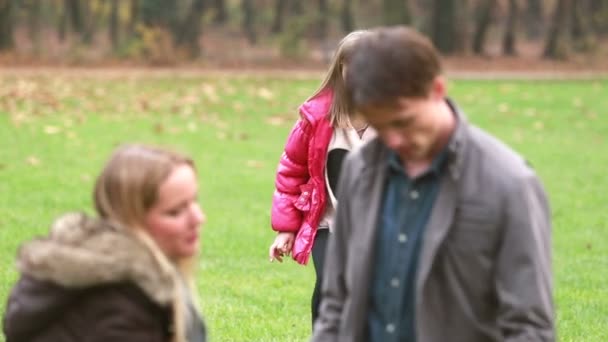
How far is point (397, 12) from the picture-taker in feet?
117

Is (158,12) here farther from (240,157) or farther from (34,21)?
(240,157)

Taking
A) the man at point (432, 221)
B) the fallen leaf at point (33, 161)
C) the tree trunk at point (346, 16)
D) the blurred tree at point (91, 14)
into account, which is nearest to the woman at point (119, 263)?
the man at point (432, 221)

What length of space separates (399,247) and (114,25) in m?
35.9

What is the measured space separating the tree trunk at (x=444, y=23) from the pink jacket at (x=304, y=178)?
30.9 meters

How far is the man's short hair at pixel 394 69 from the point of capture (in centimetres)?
324

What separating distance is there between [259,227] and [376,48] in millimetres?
8027

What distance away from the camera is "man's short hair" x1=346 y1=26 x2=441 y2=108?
3.24 metres

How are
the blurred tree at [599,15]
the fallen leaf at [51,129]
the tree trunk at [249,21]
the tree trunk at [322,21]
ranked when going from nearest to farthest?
the fallen leaf at [51,129], the tree trunk at [322,21], the blurred tree at [599,15], the tree trunk at [249,21]

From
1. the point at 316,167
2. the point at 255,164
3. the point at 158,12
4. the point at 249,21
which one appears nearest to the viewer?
the point at 316,167

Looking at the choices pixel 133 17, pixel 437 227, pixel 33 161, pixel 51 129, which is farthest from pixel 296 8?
pixel 437 227

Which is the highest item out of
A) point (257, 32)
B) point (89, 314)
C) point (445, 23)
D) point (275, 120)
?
point (89, 314)

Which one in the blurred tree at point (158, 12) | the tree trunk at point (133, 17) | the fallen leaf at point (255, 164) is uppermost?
the fallen leaf at point (255, 164)

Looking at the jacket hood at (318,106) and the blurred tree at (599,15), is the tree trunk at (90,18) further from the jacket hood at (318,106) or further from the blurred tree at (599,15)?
the jacket hood at (318,106)

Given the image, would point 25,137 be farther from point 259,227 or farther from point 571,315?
point 571,315
